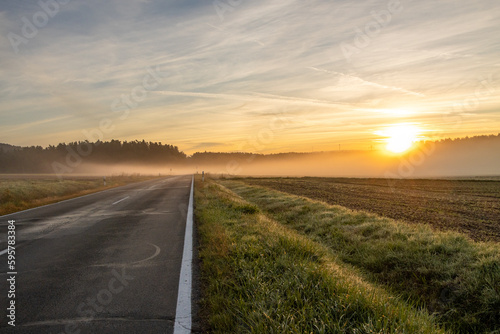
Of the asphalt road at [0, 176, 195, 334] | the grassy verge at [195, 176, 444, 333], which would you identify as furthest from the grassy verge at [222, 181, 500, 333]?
the asphalt road at [0, 176, 195, 334]

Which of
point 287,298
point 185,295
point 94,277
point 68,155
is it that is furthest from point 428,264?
point 68,155

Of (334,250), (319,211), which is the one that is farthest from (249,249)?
(319,211)

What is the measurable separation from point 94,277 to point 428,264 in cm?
637

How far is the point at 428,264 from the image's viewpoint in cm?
597

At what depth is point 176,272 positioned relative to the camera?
16.7 ft

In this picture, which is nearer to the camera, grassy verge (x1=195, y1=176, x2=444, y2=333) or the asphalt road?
grassy verge (x1=195, y1=176, x2=444, y2=333)

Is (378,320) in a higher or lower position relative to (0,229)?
higher

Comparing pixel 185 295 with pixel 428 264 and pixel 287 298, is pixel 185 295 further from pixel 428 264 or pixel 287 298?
pixel 428 264

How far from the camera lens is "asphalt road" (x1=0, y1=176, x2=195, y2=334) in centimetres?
345

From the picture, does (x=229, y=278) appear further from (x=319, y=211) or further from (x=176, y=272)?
(x=319, y=211)

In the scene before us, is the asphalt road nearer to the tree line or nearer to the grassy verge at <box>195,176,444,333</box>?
the grassy verge at <box>195,176,444,333</box>

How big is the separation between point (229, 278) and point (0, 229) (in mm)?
8475

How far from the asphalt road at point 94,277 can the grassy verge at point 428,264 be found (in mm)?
3925

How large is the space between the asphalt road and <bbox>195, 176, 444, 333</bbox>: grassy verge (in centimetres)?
67
